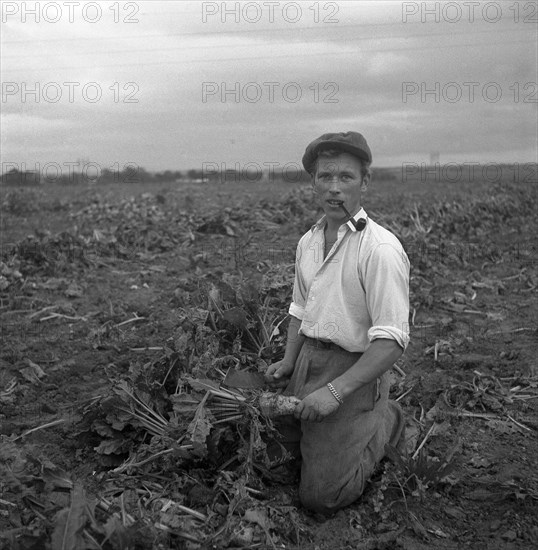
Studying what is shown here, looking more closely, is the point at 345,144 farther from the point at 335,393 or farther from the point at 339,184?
the point at 335,393

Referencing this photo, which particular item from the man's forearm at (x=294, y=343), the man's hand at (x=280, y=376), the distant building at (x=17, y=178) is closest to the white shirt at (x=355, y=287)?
the man's forearm at (x=294, y=343)

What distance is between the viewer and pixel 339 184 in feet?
10.6

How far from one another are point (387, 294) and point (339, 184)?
2.00 ft

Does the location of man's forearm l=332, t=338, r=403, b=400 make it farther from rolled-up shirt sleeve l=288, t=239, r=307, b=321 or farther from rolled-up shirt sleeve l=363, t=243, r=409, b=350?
rolled-up shirt sleeve l=288, t=239, r=307, b=321

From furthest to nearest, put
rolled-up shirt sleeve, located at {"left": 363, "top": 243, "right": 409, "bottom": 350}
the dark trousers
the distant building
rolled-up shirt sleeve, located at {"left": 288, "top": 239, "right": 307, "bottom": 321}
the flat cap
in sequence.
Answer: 1. the distant building
2. rolled-up shirt sleeve, located at {"left": 288, "top": 239, "right": 307, "bottom": 321}
3. the dark trousers
4. the flat cap
5. rolled-up shirt sleeve, located at {"left": 363, "top": 243, "right": 409, "bottom": 350}

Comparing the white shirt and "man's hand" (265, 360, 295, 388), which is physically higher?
the white shirt

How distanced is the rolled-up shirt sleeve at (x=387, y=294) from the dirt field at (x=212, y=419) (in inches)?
30.1

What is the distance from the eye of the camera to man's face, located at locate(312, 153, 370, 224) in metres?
3.23

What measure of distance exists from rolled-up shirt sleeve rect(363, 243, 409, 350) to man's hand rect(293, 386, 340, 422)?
322 mm

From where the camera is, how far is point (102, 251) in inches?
373

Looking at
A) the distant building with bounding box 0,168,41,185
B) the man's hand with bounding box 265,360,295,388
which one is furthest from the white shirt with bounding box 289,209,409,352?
the distant building with bounding box 0,168,41,185

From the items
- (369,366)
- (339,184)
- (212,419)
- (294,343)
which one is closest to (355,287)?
(369,366)

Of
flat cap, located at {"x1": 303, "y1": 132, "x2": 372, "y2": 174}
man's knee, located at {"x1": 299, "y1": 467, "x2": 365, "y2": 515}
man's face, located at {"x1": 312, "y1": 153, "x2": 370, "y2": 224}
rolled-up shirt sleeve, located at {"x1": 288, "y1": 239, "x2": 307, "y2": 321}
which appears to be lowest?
man's knee, located at {"x1": 299, "y1": 467, "x2": 365, "y2": 515}

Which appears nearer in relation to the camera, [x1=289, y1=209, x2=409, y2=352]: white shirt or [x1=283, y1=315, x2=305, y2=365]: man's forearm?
[x1=289, y1=209, x2=409, y2=352]: white shirt
